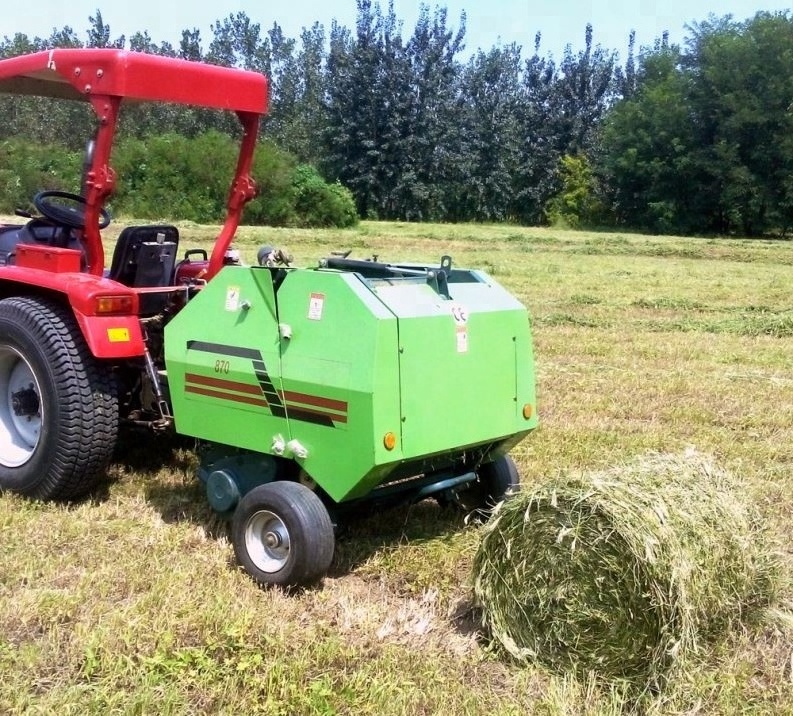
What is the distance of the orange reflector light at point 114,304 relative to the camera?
451 centimetres

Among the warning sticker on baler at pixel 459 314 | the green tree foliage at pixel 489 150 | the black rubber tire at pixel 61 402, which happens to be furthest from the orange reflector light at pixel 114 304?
the green tree foliage at pixel 489 150

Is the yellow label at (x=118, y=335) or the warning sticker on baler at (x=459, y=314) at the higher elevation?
the warning sticker on baler at (x=459, y=314)

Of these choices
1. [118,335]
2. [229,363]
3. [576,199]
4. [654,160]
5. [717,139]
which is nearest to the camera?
[229,363]

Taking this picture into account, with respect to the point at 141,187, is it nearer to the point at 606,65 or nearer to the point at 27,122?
the point at 27,122

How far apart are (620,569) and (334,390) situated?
128 cm

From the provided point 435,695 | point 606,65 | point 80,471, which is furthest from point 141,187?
point 606,65

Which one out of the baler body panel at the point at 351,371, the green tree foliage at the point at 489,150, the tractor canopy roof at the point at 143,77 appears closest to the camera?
the baler body panel at the point at 351,371

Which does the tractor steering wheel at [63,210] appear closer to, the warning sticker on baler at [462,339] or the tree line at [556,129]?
the warning sticker on baler at [462,339]

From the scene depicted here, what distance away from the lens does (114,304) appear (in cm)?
455

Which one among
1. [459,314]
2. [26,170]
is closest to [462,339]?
[459,314]

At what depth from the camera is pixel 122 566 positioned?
4.01 metres

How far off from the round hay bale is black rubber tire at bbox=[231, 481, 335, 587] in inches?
25.3

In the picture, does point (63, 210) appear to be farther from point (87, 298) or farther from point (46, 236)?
point (87, 298)

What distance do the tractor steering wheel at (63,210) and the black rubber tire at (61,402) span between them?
1.33 feet
